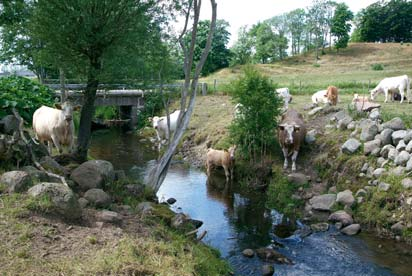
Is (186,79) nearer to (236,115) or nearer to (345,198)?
(345,198)

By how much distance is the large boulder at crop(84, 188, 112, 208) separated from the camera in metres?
8.81

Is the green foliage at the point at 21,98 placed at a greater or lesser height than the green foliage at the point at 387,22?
lesser

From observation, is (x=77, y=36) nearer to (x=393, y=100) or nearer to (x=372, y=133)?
(x=372, y=133)

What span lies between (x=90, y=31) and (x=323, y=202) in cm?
863

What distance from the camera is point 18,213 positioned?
688 cm

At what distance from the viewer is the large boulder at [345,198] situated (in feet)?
43.6

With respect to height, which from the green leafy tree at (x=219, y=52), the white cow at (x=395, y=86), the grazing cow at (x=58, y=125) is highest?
the green leafy tree at (x=219, y=52)

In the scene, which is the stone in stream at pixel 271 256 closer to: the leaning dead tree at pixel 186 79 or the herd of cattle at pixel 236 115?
the leaning dead tree at pixel 186 79

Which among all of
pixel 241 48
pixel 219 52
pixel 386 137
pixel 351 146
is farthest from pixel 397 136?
pixel 241 48

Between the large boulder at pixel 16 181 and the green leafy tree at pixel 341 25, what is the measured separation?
78.0 metres

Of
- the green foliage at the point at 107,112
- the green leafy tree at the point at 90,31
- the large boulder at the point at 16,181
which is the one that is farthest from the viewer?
the green foliage at the point at 107,112

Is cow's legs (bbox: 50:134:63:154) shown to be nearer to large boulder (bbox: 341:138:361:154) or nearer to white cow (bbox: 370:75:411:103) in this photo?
large boulder (bbox: 341:138:361:154)

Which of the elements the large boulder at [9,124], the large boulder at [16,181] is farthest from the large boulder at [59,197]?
the large boulder at [9,124]

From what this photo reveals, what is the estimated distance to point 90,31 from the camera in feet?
35.5
